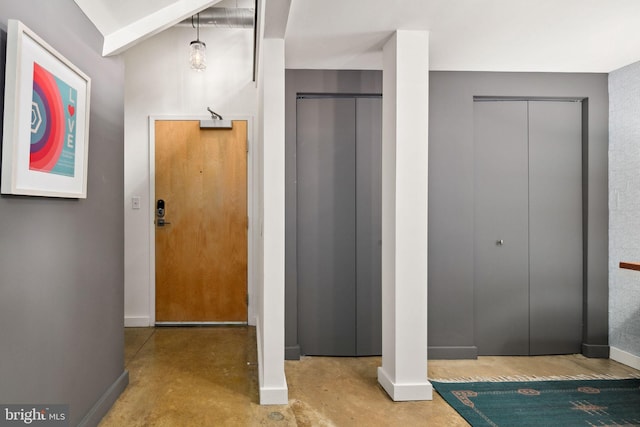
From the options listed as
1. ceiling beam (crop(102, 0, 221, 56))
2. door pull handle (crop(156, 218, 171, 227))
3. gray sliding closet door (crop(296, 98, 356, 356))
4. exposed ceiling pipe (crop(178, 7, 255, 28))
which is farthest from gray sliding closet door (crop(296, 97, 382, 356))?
door pull handle (crop(156, 218, 171, 227))

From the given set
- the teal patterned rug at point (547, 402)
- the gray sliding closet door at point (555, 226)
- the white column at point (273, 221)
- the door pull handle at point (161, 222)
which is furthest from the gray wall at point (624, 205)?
the door pull handle at point (161, 222)

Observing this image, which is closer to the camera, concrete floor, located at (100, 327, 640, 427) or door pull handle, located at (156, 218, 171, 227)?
concrete floor, located at (100, 327, 640, 427)

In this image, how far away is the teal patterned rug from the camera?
7.09 feet

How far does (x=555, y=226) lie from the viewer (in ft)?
10.4

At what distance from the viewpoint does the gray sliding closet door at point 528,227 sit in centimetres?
313

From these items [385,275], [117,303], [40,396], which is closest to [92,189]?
[117,303]

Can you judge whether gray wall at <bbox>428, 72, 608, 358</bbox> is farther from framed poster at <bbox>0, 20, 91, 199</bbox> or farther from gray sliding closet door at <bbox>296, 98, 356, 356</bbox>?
framed poster at <bbox>0, 20, 91, 199</bbox>

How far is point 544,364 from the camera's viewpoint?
297cm

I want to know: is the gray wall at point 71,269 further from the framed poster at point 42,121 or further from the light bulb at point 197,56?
the light bulb at point 197,56

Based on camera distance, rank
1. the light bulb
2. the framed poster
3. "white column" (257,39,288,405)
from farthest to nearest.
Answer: the light bulb
"white column" (257,39,288,405)
the framed poster

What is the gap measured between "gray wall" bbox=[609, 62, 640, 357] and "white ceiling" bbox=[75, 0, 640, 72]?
24 cm

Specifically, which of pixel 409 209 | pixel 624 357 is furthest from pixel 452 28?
pixel 624 357

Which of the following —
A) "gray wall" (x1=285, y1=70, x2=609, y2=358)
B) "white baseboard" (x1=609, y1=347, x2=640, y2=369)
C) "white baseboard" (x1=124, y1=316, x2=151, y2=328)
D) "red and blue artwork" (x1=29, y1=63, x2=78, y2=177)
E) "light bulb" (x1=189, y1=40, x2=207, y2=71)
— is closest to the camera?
"red and blue artwork" (x1=29, y1=63, x2=78, y2=177)

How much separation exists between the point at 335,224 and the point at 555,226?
5.73ft
